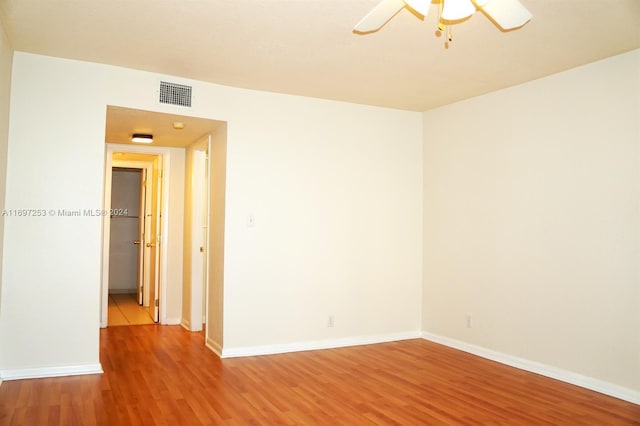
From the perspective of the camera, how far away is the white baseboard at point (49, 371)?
3.60 m

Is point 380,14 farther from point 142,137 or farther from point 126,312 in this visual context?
point 126,312

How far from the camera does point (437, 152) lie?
17.4 ft

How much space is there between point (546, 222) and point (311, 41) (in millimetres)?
2488

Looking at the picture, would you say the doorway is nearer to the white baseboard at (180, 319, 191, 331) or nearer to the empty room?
the white baseboard at (180, 319, 191, 331)

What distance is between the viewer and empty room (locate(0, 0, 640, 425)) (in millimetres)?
3160

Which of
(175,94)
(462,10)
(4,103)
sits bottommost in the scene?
(4,103)

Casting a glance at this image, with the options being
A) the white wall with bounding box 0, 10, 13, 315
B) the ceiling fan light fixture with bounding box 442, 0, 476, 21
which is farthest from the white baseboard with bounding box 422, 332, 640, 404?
the white wall with bounding box 0, 10, 13, 315

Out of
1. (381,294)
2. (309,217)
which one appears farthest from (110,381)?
(381,294)

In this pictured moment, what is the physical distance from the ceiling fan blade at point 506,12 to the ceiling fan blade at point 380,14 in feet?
Answer: 1.24

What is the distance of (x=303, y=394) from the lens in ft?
11.4

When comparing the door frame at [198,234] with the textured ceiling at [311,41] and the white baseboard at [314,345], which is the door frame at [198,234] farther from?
the textured ceiling at [311,41]

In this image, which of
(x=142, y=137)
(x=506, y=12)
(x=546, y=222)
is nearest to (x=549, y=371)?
Result: (x=546, y=222)

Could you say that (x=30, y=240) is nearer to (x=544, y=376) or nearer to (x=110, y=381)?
(x=110, y=381)

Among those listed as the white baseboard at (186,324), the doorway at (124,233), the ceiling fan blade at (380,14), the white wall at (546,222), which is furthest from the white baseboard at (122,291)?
the ceiling fan blade at (380,14)
